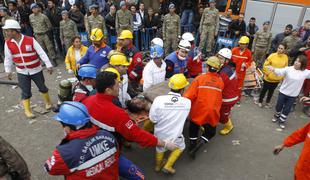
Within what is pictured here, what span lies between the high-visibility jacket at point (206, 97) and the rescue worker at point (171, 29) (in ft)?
17.1

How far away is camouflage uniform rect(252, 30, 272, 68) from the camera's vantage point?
25.2ft

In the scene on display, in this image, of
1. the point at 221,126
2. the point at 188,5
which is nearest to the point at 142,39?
the point at 188,5

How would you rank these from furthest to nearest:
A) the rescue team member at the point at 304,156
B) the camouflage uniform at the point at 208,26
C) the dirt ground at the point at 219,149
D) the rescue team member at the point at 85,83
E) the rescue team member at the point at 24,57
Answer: the camouflage uniform at the point at 208,26
the rescue team member at the point at 24,57
the dirt ground at the point at 219,149
the rescue team member at the point at 85,83
the rescue team member at the point at 304,156

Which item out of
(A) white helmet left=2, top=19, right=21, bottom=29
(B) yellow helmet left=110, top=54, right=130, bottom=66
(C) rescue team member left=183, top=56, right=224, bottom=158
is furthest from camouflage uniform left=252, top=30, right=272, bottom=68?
(A) white helmet left=2, top=19, right=21, bottom=29

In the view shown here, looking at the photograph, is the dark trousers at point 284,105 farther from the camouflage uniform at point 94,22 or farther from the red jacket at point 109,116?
the camouflage uniform at point 94,22

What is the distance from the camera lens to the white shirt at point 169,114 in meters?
3.71

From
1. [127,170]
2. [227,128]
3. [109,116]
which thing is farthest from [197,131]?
[109,116]

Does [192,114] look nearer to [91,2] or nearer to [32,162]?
[32,162]

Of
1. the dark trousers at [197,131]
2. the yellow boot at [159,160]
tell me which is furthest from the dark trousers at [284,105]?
the yellow boot at [159,160]

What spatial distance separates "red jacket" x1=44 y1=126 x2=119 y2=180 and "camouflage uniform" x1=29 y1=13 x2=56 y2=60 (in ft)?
22.6

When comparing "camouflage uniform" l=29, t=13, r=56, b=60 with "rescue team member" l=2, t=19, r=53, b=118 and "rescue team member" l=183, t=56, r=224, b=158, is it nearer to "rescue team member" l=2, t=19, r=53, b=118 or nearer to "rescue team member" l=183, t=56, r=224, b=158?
"rescue team member" l=2, t=19, r=53, b=118

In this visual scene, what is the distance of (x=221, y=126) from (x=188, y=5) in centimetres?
640

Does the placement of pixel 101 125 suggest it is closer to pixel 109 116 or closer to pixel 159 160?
pixel 109 116

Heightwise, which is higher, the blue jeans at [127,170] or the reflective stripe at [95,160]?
the reflective stripe at [95,160]
